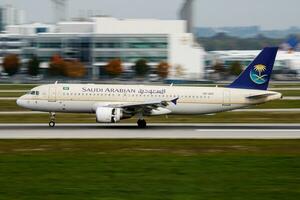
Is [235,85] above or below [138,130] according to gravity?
above

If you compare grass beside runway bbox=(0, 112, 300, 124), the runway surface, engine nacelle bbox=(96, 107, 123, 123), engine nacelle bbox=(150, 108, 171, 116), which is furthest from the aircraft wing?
grass beside runway bbox=(0, 112, 300, 124)

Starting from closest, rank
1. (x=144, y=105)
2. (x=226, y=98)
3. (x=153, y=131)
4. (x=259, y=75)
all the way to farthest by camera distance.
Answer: (x=153, y=131) < (x=144, y=105) < (x=226, y=98) < (x=259, y=75)

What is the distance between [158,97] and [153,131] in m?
3.02

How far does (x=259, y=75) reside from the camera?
40.6m

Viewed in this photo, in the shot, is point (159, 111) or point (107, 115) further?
point (159, 111)
